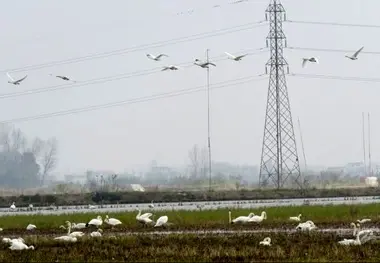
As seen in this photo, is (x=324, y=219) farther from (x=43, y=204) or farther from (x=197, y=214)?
(x=43, y=204)

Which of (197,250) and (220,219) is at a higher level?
(220,219)

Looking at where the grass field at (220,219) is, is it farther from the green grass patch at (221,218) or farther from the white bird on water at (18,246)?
the white bird on water at (18,246)

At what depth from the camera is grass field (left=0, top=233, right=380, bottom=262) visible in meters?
18.8

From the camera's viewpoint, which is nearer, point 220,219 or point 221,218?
point 220,219

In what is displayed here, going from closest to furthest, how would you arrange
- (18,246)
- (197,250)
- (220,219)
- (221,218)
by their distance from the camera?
(197,250), (18,246), (220,219), (221,218)

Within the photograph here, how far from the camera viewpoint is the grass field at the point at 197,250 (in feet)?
61.7

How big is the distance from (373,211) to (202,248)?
16.3m

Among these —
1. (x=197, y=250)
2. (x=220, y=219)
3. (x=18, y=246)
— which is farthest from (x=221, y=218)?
(x=197, y=250)

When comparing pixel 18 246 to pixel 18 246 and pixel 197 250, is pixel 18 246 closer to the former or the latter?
pixel 18 246

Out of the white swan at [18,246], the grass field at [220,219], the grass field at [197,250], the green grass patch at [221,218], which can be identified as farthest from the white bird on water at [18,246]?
the green grass patch at [221,218]

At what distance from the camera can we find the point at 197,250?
A: 20578 mm

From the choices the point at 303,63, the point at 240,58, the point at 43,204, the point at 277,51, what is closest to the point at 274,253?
the point at 240,58

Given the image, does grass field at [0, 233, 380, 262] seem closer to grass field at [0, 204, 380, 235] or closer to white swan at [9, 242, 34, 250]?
white swan at [9, 242, 34, 250]

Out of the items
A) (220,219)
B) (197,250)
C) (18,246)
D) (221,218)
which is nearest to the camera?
(197,250)
